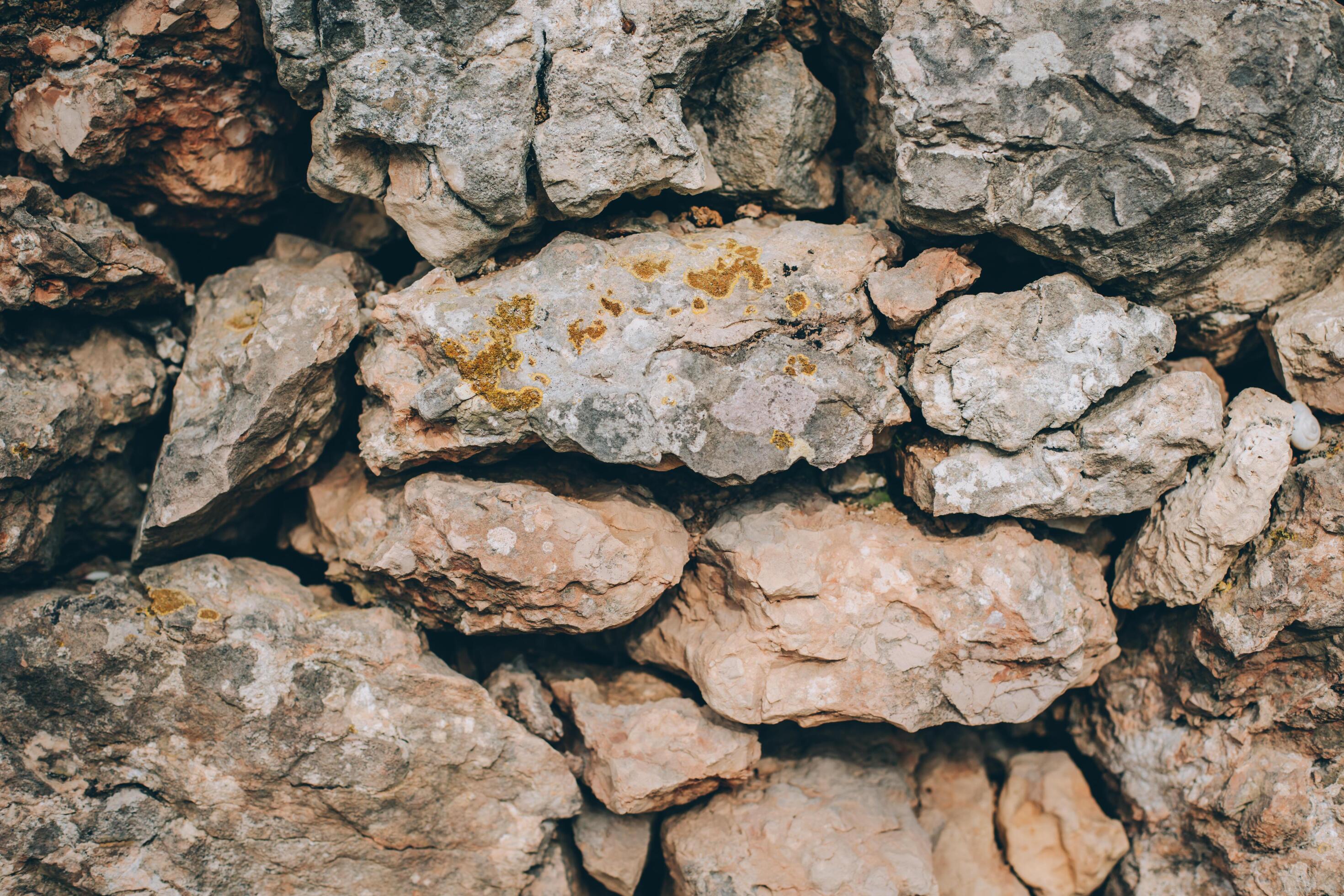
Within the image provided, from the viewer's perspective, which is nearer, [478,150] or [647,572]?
[478,150]

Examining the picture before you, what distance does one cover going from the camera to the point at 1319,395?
518cm

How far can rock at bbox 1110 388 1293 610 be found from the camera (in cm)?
499

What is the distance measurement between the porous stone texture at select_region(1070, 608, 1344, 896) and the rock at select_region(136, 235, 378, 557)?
227 inches

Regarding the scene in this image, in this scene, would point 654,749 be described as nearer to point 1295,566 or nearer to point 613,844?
point 613,844

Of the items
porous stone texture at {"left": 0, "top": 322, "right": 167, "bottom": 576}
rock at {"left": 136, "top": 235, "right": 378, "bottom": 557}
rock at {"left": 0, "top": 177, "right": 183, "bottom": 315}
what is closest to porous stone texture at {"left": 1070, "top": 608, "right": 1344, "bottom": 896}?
rock at {"left": 136, "top": 235, "right": 378, "bottom": 557}

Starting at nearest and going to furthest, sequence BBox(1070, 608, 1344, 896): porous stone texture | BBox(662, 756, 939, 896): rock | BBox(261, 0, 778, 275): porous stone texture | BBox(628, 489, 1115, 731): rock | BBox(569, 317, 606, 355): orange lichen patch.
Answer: BBox(261, 0, 778, 275): porous stone texture, BBox(569, 317, 606, 355): orange lichen patch, BBox(1070, 608, 1344, 896): porous stone texture, BBox(628, 489, 1115, 731): rock, BBox(662, 756, 939, 896): rock

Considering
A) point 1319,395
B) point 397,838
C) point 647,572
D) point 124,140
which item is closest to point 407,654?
point 397,838

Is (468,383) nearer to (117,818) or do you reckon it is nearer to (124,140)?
(124,140)

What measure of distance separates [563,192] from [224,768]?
404cm

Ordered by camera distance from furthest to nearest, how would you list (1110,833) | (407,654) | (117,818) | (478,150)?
(1110,833) → (407,654) → (117,818) → (478,150)

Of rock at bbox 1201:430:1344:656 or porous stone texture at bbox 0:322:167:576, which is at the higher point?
porous stone texture at bbox 0:322:167:576

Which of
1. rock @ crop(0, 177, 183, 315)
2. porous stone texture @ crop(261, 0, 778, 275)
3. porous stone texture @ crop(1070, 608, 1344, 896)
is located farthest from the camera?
porous stone texture @ crop(1070, 608, 1344, 896)

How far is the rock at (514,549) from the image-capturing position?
16.8 ft

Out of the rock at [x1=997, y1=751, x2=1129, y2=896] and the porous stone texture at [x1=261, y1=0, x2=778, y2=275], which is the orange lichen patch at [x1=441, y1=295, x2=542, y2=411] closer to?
the porous stone texture at [x1=261, y1=0, x2=778, y2=275]
